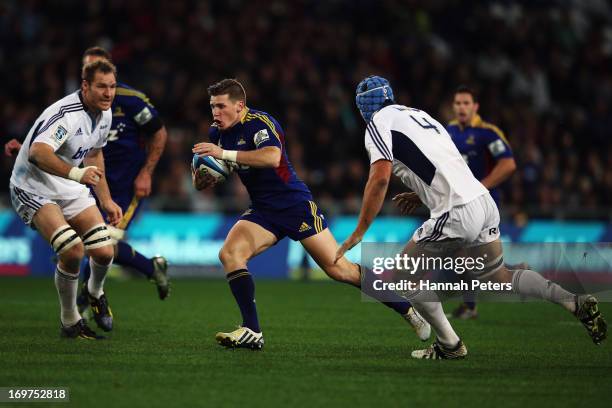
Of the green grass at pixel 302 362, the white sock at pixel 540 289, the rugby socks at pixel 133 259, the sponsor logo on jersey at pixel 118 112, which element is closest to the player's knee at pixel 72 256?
the green grass at pixel 302 362

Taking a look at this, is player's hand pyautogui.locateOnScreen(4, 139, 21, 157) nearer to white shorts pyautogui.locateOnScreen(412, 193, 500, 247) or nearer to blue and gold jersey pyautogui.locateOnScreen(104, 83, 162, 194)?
blue and gold jersey pyautogui.locateOnScreen(104, 83, 162, 194)

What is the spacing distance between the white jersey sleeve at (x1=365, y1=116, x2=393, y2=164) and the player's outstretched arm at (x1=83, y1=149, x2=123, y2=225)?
8.30ft

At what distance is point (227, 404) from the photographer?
575cm

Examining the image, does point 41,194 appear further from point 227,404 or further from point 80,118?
point 227,404

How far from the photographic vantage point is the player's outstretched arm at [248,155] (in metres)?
7.88

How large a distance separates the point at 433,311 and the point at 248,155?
75.4 inches

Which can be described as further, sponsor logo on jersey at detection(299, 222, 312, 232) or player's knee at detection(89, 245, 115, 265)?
player's knee at detection(89, 245, 115, 265)

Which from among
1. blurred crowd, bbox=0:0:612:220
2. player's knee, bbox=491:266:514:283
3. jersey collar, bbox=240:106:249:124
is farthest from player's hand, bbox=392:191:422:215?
blurred crowd, bbox=0:0:612:220

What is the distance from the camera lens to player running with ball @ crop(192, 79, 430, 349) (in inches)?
324

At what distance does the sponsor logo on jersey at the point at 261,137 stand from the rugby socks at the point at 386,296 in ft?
4.41

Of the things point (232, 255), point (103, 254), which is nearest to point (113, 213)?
point (103, 254)

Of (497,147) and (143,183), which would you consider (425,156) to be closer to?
(143,183)

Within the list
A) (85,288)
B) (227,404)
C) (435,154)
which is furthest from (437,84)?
(227,404)

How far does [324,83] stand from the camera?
66.2 ft
